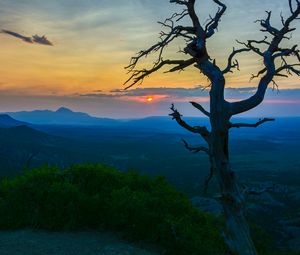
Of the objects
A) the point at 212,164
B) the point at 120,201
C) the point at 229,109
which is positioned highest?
the point at 229,109

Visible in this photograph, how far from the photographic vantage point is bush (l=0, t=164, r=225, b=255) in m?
17.3

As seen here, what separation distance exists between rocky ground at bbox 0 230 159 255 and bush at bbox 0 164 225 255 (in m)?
0.83

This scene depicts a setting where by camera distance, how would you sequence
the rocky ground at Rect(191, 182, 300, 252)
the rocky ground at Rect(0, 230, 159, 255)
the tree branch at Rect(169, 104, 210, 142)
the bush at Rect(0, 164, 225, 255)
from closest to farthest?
the tree branch at Rect(169, 104, 210, 142)
the rocky ground at Rect(0, 230, 159, 255)
the bush at Rect(0, 164, 225, 255)
the rocky ground at Rect(191, 182, 300, 252)

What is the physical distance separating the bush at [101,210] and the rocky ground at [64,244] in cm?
83

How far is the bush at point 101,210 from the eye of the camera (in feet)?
56.7

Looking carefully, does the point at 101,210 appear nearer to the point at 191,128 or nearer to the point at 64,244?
the point at 64,244

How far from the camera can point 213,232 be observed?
1992cm

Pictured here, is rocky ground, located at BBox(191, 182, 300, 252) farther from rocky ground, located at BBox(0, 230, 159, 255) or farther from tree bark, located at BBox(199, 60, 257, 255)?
tree bark, located at BBox(199, 60, 257, 255)

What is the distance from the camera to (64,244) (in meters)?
15.7

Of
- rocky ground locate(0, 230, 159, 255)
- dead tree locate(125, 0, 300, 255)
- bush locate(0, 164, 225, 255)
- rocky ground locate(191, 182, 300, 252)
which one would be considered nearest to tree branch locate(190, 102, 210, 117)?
dead tree locate(125, 0, 300, 255)

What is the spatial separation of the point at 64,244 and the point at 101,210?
347cm

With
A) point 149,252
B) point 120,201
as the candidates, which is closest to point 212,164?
point 149,252

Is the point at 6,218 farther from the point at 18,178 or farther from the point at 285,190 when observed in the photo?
the point at 285,190

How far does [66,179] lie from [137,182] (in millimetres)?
3922
